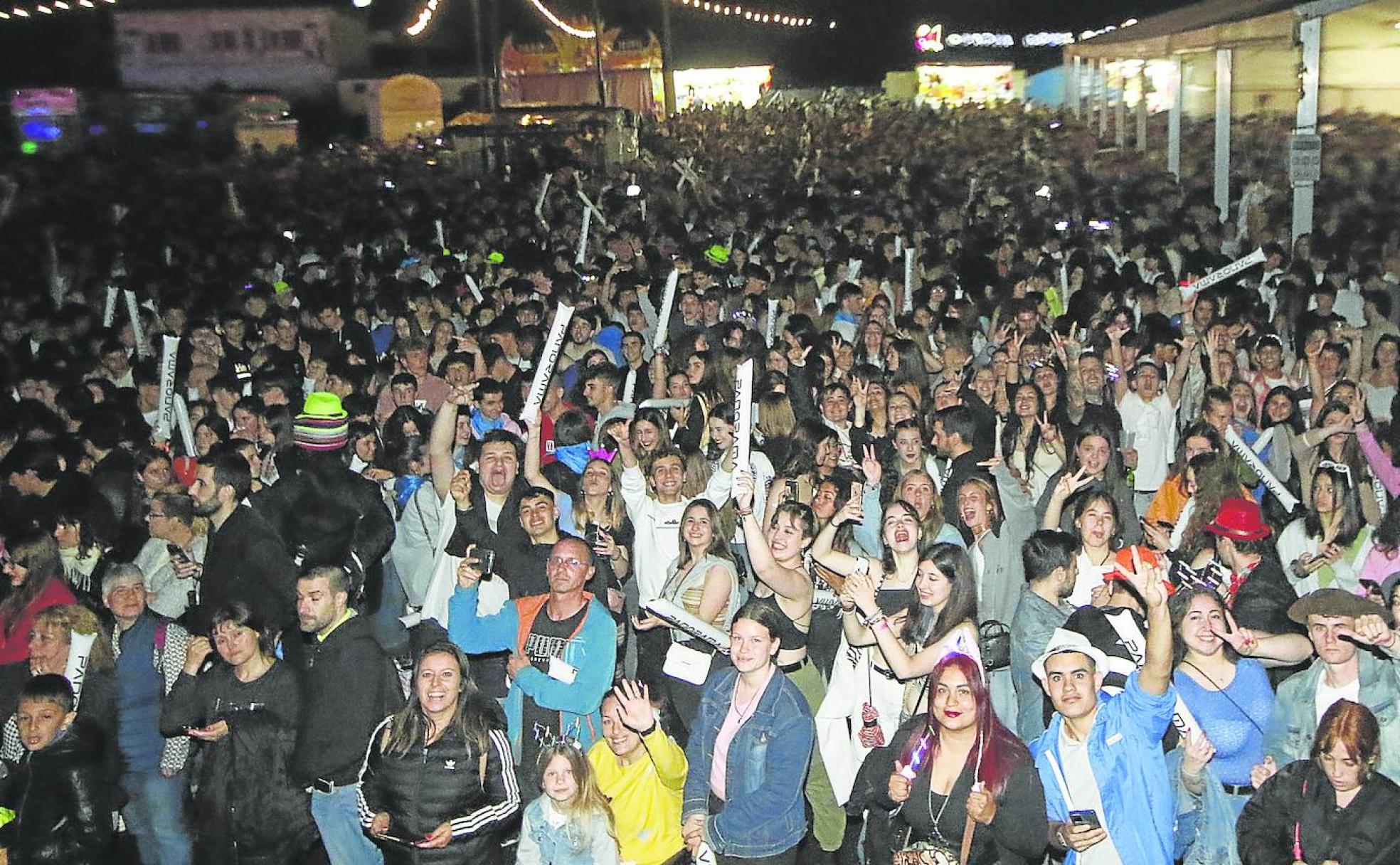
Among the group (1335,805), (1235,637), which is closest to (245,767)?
(1235,637)

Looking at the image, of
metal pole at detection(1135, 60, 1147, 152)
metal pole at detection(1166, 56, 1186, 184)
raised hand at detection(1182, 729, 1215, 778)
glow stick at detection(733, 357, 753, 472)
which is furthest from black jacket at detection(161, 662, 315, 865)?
metal pole at detection(1135, 60, 1147, 152)

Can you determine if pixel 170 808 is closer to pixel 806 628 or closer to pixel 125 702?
pixel 125 702

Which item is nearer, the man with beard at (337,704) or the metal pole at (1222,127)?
the man with beard at (337,704)

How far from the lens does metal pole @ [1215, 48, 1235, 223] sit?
1895 centimetres

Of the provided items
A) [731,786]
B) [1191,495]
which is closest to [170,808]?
[731,786]

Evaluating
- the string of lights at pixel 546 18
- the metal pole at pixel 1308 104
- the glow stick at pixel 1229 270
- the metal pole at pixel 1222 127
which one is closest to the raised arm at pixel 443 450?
the glow stick at pixel 1229 270

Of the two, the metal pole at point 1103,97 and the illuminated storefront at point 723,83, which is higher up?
the illuminated storefront at point 723,83

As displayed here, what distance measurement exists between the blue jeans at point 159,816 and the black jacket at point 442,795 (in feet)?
4.16

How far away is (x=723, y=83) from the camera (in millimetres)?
57750

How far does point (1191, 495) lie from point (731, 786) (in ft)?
10.5

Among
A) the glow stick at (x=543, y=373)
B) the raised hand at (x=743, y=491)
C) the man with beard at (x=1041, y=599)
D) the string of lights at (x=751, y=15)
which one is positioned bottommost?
the man with beard at (x=1041, y=599)

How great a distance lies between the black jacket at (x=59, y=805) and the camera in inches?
190

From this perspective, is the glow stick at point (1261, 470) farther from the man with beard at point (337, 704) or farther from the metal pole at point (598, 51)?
the metal pole at point (598, 51)

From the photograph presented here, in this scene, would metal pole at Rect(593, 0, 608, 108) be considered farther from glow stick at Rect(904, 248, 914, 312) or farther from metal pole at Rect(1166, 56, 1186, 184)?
glow stick at Rect(904, 248, 914, 312)
